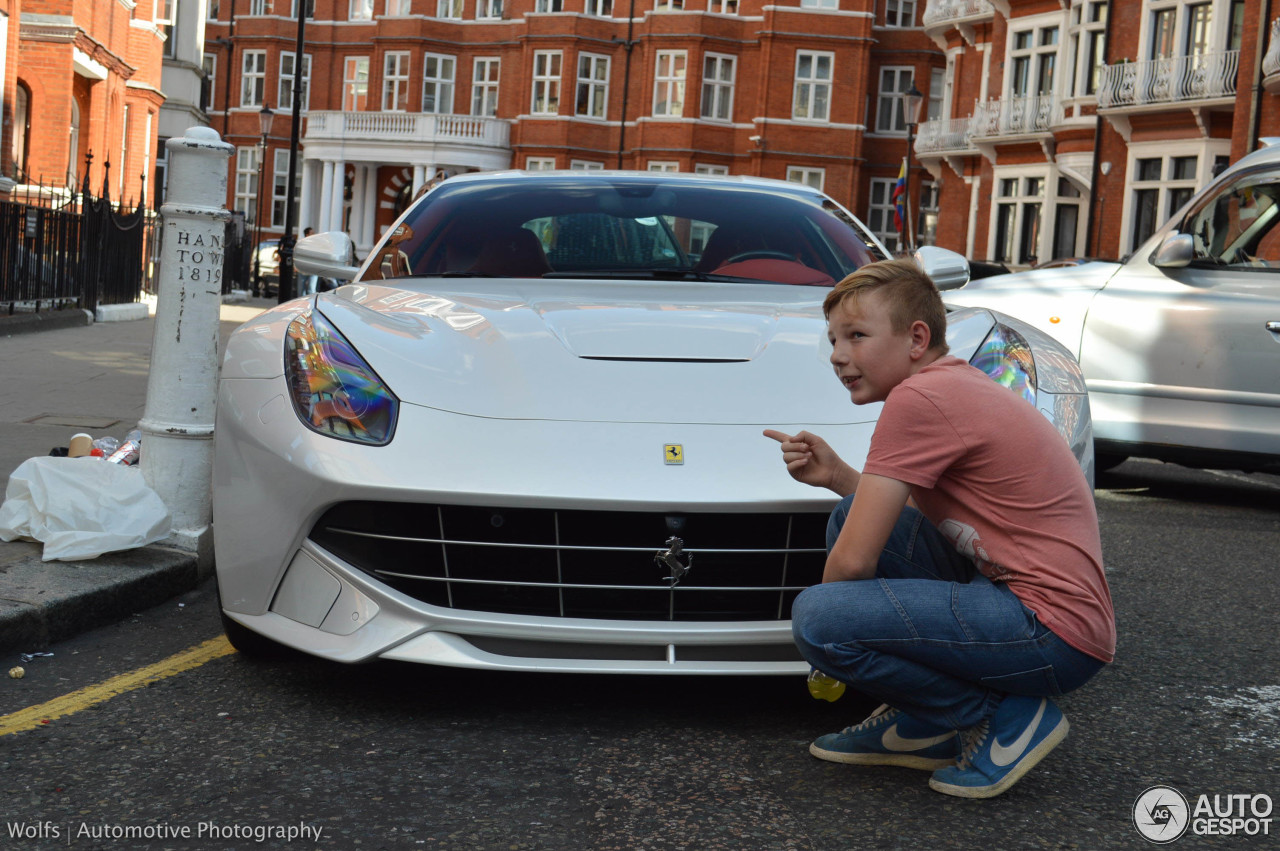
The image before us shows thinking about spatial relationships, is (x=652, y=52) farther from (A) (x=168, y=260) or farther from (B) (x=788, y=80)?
(A) (x=168, y=260)

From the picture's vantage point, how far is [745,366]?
3.50m

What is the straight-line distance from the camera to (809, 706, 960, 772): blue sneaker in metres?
3.00

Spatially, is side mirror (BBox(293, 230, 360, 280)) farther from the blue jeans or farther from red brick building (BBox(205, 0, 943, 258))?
red brick building (BBox(205, 0, 943, 258))


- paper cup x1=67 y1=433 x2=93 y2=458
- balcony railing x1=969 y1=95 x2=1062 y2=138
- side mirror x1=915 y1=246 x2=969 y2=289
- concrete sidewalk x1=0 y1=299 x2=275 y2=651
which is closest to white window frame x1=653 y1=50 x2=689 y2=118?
balcony railing x1=969 y1=95 x2=1062 y2=138

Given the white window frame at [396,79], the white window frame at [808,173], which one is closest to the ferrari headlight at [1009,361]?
the white window frame at [808,173]

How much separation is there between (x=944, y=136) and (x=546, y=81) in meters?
17.5

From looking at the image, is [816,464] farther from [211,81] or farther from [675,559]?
[211,81]

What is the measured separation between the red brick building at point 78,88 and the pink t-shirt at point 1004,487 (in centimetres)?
1780

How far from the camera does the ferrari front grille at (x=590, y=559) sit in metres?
3.11

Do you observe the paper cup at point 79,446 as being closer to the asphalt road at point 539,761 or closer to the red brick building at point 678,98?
the asphalt road at point 539,761

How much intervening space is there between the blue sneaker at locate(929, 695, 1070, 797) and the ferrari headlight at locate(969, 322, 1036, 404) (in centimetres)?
101

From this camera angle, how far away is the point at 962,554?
2912 millimetres

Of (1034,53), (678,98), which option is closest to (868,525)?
(1034,53)

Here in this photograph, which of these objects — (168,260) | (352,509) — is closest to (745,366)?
(352,509)
